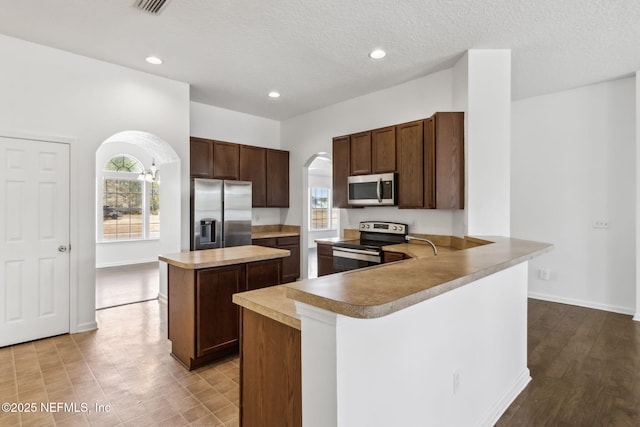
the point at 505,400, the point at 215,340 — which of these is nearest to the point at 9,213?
the point at 215,340

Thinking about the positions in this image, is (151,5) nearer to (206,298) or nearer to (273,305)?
(206,298)

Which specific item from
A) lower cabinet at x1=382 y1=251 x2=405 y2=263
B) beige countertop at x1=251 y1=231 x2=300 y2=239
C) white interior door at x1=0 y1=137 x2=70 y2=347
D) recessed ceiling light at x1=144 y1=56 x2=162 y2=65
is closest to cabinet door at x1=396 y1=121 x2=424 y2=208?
lower cabinet at x1=382 y1=251 x2=405 y2=263

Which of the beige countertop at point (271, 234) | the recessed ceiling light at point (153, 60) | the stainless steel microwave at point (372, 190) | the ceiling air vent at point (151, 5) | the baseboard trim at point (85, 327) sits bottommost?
the baseboard trim at point (85, 327)

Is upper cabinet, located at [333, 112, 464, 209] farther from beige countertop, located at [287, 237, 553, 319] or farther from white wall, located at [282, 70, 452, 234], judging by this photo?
beige countertop, located at [287, 237, 553, 319]

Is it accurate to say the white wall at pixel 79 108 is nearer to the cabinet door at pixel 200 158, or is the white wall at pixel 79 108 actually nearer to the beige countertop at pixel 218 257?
the cabinet door at pixel 200 158

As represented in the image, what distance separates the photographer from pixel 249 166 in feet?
18.0

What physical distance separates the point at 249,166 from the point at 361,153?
1987mm

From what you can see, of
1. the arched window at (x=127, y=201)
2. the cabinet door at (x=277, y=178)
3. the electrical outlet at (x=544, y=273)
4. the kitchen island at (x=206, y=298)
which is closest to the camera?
the kitchen island at (x=206, y=298)

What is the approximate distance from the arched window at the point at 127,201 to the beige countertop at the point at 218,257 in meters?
5.32

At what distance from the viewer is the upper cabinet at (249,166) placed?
4.81 m

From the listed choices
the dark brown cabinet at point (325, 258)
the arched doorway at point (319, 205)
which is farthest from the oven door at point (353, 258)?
the arched doorway at point (319, 205)

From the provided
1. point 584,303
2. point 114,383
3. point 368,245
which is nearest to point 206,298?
point 114,383

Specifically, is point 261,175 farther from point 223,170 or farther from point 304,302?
point 304,302

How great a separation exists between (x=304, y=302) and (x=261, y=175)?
4776mm
